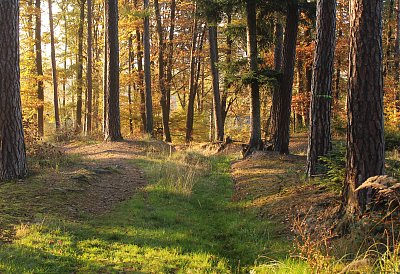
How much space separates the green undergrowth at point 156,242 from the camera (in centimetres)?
423

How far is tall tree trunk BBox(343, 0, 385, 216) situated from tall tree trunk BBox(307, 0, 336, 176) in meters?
3.02

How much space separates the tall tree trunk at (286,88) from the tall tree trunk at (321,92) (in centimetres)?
382

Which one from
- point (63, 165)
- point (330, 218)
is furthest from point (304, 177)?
point (63, 165)

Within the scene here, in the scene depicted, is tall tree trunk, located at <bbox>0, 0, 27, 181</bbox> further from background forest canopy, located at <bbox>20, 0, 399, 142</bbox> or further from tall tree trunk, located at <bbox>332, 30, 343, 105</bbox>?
tall tree trunk, located at <bbox>332, 30, 343, 105</bbox>

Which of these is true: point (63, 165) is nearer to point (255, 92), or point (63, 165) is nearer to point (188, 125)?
point (255, 92)

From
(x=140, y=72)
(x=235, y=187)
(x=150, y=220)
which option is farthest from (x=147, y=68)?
(x=150, y=220)

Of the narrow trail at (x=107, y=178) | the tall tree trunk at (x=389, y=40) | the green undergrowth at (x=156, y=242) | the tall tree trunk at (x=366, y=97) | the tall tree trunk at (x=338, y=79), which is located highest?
the tall tree trunk at (x=389, y=40)

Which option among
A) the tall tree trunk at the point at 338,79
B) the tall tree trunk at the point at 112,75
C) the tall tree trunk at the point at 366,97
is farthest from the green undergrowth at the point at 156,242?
the tall tree trunk at the point at 338,79

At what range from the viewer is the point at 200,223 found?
631cm

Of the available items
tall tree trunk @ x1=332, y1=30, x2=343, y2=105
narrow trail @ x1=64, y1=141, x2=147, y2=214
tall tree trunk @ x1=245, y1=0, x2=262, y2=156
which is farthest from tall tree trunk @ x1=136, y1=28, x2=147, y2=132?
tall tree trunk @ x1=245, y1=0, x2=262, y2=156

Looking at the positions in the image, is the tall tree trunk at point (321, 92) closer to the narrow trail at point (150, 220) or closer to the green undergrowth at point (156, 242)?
the narrow trail at point (150, 220)

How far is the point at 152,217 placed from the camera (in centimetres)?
638

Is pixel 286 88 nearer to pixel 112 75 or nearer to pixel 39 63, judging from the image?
pixel 112 75

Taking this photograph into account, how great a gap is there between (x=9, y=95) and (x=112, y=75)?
7.95 m
